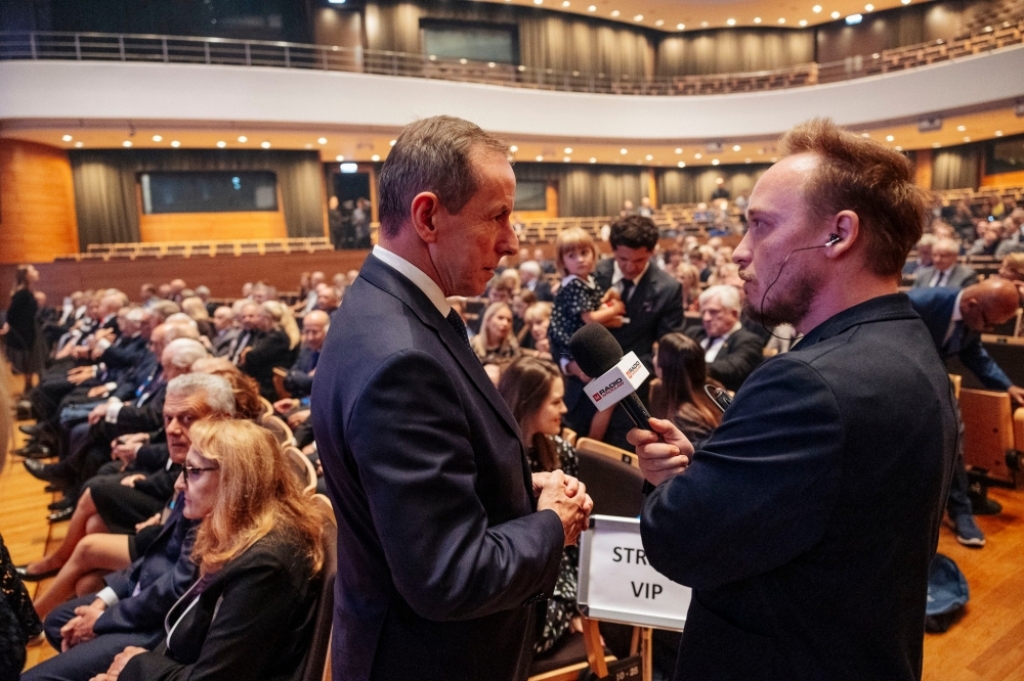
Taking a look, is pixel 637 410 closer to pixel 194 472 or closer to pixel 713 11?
pixel 194 472

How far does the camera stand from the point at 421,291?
3.83ft

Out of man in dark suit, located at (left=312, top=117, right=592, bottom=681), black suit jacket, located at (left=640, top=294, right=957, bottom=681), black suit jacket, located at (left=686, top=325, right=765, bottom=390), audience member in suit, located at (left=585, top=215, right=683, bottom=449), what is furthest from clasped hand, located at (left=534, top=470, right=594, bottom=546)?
black suit jacket, located at (left=686, top=325, right=765, bottom=390)

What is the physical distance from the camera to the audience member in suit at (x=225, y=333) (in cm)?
634

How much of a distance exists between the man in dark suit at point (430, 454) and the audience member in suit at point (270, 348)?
185 inches

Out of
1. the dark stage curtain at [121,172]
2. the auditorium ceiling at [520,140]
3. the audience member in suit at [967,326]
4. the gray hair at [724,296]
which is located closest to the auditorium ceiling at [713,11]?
the auditorium ceiling at [520,140]

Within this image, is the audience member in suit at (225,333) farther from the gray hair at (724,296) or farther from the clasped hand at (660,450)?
the clasped hand at (660,450)

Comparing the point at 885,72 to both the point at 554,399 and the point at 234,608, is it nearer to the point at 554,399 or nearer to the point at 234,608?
the point at 554,399

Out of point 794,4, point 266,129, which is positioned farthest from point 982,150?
point 266,129

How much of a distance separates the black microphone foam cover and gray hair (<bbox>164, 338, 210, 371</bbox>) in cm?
302

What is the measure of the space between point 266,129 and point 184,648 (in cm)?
1452

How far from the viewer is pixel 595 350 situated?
4.80 ft

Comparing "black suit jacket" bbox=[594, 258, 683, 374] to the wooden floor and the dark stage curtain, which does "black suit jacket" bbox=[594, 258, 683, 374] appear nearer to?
the wooden floor

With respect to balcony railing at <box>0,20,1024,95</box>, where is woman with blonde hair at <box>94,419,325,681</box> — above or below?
below

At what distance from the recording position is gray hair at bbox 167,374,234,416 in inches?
108
